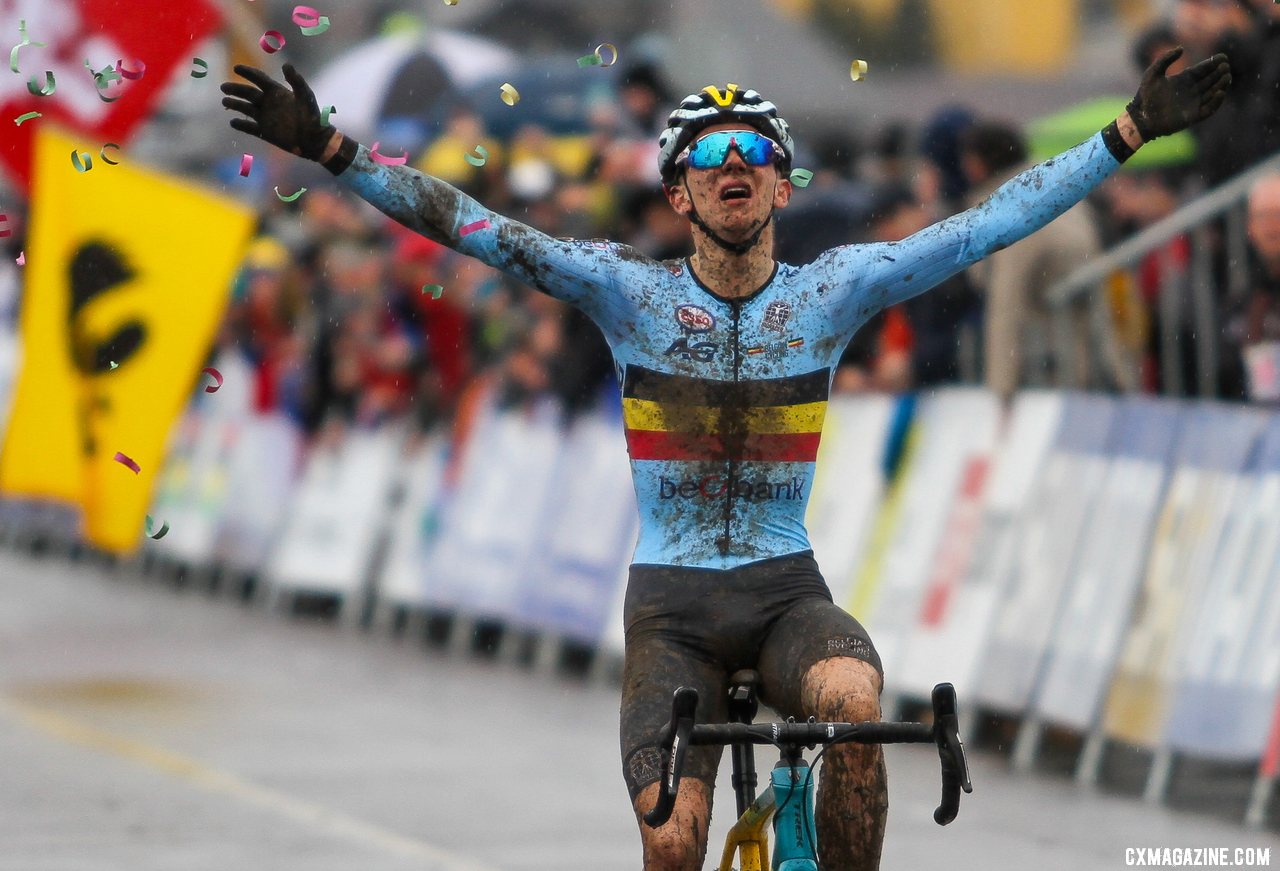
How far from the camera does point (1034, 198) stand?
632 cm

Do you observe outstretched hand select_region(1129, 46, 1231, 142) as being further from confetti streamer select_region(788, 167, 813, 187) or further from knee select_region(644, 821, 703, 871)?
knee select_region(644, 821, 703, 871)

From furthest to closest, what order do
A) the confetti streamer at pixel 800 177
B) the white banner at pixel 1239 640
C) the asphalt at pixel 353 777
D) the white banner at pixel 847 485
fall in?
the white banner at pixel 847 485 → the white banner at pixel 1239 640 → the asphalt at pixel 353 777 → the confetti streamer at pixel 800 177

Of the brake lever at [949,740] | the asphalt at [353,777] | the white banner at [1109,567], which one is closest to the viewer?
the brake lever at [949,740]

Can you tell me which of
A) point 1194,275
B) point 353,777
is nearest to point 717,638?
point 353,777

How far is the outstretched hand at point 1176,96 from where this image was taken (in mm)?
6277

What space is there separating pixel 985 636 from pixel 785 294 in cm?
607

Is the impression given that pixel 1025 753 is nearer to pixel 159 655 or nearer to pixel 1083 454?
pixel 1083 454

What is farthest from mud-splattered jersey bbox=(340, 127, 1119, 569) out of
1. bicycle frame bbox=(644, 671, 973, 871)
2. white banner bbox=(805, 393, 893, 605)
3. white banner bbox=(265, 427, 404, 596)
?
white banner bbox=(265, 427, 404, 596)

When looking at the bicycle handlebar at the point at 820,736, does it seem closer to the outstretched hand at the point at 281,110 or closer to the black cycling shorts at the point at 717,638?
the black cycling shorts at the point at 717,638

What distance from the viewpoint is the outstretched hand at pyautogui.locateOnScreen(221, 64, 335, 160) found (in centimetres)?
612

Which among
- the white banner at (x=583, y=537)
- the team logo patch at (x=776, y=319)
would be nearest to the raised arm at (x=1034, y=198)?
the team logo patch at (x=776, y=319)

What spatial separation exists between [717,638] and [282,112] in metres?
1.66

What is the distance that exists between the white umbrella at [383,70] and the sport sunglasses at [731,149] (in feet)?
49.0

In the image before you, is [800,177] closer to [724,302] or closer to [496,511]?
[724,302]
